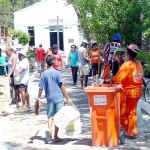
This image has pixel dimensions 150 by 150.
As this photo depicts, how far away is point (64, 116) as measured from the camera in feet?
27.1

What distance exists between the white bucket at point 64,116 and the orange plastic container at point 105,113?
1.23ft

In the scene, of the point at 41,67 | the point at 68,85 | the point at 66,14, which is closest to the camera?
the point at 68,85

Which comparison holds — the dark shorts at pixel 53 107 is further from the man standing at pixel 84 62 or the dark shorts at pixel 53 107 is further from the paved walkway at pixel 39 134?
the man standing at pixel 84 62

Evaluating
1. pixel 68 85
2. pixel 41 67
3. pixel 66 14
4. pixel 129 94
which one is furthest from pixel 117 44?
pixel 66 14

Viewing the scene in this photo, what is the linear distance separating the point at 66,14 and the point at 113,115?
3896 centimetres

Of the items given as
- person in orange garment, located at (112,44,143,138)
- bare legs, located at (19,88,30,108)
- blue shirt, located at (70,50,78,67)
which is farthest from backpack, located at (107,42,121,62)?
blue shirt, located at (70,50,78,67)

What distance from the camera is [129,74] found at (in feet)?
27.6

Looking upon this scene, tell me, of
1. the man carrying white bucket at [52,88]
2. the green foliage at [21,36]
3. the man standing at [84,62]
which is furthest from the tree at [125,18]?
the green foliage at [21,36]

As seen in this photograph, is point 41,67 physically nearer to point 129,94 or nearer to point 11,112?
point 11,112

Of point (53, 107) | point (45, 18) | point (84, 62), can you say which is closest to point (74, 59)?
point (84, 62)

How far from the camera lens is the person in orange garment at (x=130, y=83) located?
8.39m

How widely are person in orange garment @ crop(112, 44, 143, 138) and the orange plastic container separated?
365mm

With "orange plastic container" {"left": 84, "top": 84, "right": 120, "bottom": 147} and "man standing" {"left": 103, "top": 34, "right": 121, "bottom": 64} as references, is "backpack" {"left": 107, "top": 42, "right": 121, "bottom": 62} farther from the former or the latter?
"orange plastic container" {"left": 84, "top": 84, "right": 120, "bottom": 147}

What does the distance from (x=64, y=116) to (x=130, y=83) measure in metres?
1.33
